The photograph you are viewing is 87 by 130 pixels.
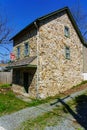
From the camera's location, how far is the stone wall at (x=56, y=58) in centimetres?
1574

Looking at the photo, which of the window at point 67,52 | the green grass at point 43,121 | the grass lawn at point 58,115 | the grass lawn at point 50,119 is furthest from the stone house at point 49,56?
the green grass at point 43,121

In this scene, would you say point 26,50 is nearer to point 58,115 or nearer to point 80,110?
point 80,110

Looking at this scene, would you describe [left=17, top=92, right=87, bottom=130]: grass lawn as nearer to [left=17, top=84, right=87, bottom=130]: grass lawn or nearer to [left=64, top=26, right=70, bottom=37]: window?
[left=17, top=84, right=87, bottom=130]: grass lawn

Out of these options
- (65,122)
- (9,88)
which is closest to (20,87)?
(9,88)

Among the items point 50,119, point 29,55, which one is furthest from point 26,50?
point 50,119

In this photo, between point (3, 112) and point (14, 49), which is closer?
point (3, 112)

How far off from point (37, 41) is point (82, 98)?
6.46m

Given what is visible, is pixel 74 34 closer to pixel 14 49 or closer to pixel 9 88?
pixel 14 49

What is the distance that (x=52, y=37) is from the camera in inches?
662

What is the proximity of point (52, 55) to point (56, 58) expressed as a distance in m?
0.64

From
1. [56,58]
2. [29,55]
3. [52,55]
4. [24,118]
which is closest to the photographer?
[24,118]

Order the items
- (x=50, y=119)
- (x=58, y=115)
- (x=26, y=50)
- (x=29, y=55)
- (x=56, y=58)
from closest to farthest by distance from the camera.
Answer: (x=50, y=119), (x=58, y=115), (x=29, y=55), (x=56, y=58), (x=26, y=50)

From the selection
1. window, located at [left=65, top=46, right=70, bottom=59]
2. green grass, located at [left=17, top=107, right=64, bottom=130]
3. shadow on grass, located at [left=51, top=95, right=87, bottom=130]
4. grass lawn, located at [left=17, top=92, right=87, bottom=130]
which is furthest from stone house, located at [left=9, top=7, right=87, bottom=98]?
green grass, located at [left=17, top=107, right=64, bottom=130]

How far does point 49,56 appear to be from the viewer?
16359 mm
